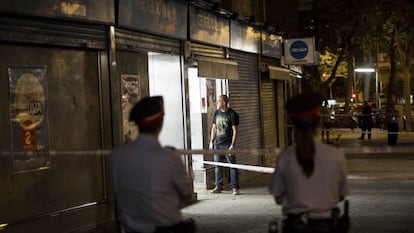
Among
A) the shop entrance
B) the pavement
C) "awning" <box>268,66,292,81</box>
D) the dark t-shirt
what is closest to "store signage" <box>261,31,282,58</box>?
"awning" <box>268,66,292,81</box>

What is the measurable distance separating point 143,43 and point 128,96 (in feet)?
3.35

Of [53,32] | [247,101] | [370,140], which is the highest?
[53,32]

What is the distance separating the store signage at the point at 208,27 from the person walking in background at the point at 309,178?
8835mm

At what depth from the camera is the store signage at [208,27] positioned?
13.7m

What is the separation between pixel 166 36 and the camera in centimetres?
1234

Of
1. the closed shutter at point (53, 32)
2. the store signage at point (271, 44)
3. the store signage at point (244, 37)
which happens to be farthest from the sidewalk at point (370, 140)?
the closed shutter at point (53, 32)

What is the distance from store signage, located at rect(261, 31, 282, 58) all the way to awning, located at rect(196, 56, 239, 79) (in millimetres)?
3805

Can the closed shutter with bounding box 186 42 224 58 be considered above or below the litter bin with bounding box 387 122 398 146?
above

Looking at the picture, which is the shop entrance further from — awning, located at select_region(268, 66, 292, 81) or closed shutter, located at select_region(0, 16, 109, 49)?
awning, located at select_region(268, 66, 292, 81)

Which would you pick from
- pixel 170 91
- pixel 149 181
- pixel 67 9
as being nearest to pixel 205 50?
pixel 170 91

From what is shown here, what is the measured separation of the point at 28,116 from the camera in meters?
8.76

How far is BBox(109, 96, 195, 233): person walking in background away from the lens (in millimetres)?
4605

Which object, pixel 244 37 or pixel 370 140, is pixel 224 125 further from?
pixel 370 140

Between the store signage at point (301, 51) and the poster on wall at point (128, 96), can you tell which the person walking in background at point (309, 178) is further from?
the store signage at point (301, 51)
